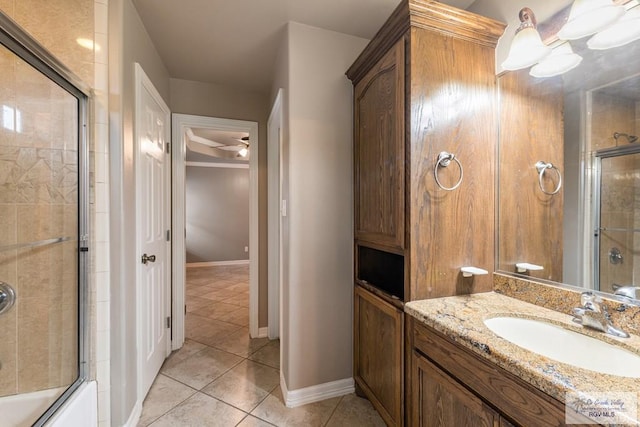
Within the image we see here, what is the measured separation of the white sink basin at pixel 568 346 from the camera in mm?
815

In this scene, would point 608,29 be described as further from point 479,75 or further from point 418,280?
point 418,280

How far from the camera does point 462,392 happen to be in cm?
93

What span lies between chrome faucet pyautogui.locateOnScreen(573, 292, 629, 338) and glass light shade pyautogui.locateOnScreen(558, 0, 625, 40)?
0.99 metres

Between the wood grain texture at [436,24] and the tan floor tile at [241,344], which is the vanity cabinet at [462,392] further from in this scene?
the tan floor tile at [241,344]

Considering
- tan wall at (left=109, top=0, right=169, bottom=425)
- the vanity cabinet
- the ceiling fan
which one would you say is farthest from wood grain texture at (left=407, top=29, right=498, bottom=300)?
the ceiling fan

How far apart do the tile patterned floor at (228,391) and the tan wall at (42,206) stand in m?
0.69

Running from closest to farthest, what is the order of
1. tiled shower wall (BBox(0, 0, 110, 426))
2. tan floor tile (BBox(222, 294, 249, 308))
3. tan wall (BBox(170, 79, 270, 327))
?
tiled shower wall (BBox(0, 0, 110, 426))
tan wall (BBox(170, 79, 270, 327))
tan floor tile (BBox(222, 294, 249, 308))

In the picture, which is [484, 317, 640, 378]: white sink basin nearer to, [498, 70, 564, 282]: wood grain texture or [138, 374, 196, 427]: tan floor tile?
[498, 70, 564, 282]: wood grain texture

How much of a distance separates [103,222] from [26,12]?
3.57 ft

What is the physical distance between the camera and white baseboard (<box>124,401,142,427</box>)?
150 cm

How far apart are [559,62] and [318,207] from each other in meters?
1.36

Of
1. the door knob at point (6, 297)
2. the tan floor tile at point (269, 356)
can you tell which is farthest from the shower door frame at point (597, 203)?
the door knob at point (6, 297)

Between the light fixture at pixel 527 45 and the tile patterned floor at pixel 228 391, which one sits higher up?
the light fixture at pixel 527 45

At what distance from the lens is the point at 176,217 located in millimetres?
2463
